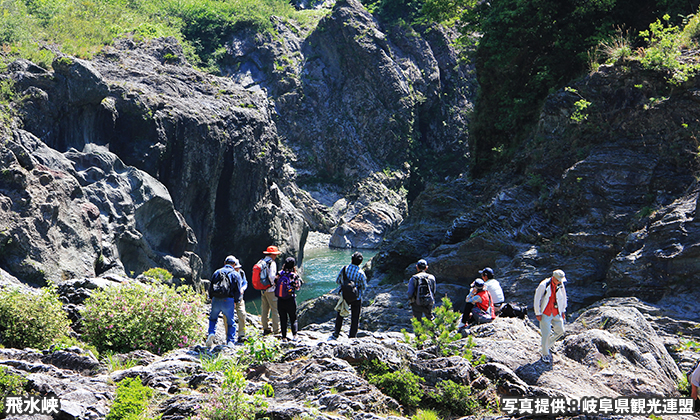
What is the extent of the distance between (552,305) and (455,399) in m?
2.62

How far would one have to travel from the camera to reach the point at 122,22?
167 ft

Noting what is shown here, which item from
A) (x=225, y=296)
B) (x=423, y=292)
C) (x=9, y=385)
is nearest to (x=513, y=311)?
(x=423, y=292)

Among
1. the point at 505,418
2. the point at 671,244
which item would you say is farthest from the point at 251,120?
the point at 505,418

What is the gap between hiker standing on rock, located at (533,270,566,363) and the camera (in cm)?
926

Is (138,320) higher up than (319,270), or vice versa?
(319,270)

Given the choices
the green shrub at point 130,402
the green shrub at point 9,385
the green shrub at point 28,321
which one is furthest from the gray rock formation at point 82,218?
the green shrub at point 130,402

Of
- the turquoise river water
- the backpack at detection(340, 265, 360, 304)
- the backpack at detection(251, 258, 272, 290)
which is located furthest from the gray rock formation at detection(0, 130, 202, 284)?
the backpack at detection(340, 265, 360, 304)

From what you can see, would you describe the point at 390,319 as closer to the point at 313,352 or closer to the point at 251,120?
the point at 313,352

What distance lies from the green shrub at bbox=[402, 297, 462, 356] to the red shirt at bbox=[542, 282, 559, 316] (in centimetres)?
154

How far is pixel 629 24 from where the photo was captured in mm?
21641

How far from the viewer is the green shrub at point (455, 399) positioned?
320 inches

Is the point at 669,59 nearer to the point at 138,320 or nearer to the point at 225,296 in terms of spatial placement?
the point at 225,296

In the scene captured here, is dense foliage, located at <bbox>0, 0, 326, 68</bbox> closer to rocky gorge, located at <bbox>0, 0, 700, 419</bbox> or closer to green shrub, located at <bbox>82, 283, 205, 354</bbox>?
rocky gorge, located at <bbox>0, 0, 700, 419</bbox>

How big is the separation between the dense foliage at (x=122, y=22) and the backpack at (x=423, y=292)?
2808cm
